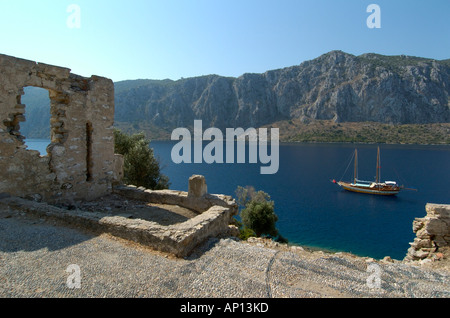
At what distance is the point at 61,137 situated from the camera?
9.17 metres

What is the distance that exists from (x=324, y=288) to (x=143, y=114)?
13966 cm

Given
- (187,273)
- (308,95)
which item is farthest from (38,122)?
(308,95)

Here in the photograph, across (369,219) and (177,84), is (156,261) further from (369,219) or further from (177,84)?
(177,84)

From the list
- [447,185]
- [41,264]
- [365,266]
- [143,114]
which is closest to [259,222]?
[365,266]

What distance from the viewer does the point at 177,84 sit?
157875 mm

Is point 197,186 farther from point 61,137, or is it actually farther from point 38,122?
point 38,122

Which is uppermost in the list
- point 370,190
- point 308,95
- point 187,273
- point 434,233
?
point 308,95

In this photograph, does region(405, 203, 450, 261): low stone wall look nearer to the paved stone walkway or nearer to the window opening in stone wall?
the paved stone walkway

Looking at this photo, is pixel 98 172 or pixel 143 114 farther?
pixel 143 114

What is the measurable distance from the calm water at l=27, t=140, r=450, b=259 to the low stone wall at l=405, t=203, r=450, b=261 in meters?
18.8

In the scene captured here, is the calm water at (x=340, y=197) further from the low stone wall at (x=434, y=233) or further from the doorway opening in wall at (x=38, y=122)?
the doorway opening in wall at (x=38, y=122)

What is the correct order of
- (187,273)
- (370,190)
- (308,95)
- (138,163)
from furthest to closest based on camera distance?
(308,95)
(370,190)
(138,163)
(187,273)

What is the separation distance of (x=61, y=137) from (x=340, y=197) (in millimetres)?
43086

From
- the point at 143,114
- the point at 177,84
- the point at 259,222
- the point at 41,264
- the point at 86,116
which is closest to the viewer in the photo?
the point at 41,264
